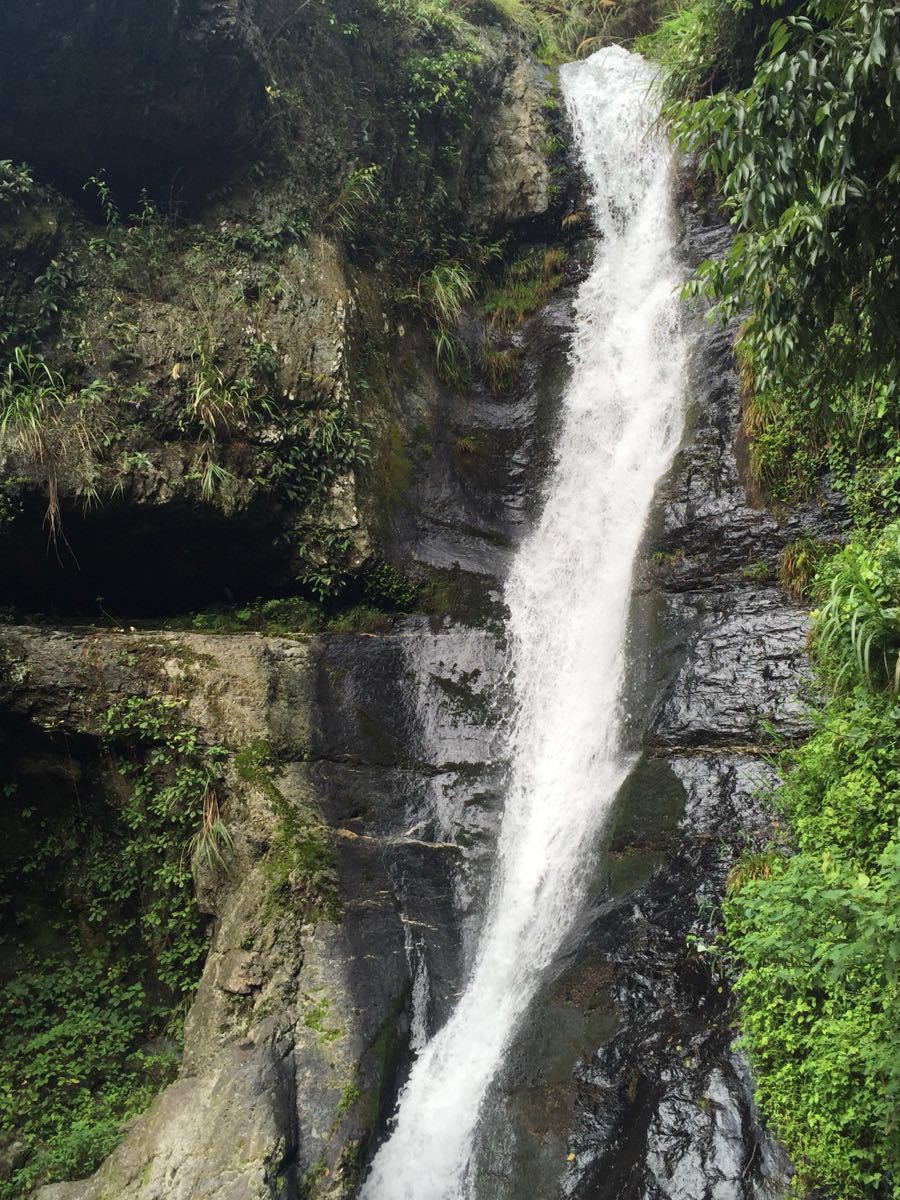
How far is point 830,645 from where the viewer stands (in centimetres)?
602

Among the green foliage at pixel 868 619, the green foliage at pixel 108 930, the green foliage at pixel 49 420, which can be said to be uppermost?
the green foliage at pixel 49 420

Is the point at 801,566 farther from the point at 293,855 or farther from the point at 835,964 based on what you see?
the point at 293,855


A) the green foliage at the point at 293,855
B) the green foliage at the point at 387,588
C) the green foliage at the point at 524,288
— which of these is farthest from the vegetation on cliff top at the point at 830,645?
the green foliage at the point at 524,288

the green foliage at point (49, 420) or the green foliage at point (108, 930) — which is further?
the green foliage at point (49, 420)

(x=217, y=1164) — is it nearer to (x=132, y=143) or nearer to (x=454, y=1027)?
(x=454, y=1027)

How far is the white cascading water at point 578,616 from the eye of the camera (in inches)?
219

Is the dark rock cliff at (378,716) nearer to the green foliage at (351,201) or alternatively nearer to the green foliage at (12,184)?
the green foliage at (351,201)

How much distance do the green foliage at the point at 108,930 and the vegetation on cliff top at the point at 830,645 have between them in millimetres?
4171

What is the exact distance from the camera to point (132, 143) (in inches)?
332

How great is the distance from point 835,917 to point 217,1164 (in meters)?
3.79

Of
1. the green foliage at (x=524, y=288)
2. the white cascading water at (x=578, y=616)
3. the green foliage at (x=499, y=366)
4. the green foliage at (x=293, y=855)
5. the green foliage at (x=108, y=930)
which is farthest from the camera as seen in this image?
the green foliage at (x=524, y=288)

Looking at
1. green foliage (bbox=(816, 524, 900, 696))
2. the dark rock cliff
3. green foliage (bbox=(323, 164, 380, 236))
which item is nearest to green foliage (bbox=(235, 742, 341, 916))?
the dark rock cliff

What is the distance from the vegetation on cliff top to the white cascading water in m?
1.67

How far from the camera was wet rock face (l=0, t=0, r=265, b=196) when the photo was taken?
7.69 m
